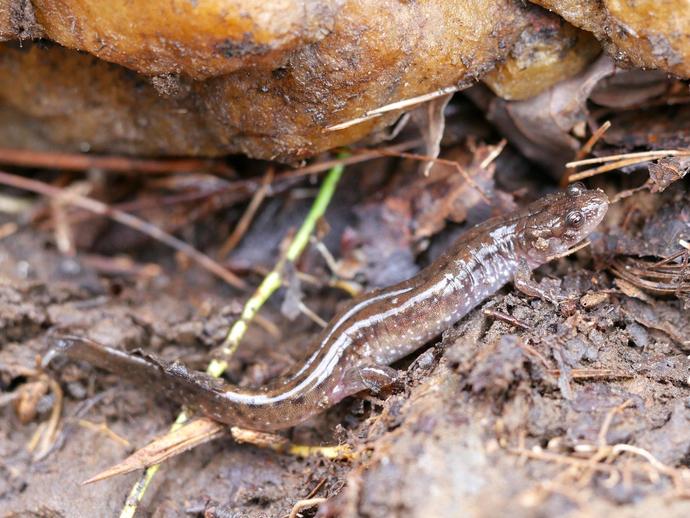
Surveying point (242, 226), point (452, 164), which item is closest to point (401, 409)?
point (452, 164)

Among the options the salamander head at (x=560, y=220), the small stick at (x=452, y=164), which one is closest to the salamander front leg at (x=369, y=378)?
the salamander head at (x=560, y=220)

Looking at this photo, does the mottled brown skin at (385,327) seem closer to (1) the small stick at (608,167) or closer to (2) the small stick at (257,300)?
(1) the small stick at (608,167)

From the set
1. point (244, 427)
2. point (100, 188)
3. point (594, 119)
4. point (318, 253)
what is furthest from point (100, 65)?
point (594, 119)

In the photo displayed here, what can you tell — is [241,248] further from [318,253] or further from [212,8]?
[212,8]

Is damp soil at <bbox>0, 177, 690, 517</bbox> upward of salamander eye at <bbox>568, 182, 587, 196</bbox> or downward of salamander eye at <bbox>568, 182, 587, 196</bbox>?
downward

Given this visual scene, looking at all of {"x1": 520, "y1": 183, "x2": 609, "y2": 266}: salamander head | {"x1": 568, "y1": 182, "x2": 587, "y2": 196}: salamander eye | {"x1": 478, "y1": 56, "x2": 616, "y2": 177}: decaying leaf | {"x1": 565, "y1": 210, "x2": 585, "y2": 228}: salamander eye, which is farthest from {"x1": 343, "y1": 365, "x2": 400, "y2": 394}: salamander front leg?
{"x1": 478, "y1": 56, "x2": 616, "y2": 177}: decaying leaf

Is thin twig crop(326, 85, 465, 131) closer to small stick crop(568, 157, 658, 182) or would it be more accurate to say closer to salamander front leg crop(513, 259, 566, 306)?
small stick crop(568, 157, 658, 182)
